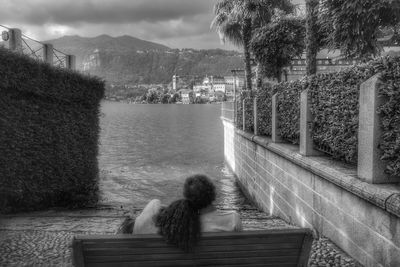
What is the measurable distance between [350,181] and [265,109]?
818 centimetres

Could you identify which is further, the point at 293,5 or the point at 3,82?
the point at 293,5

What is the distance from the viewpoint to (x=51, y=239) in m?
6.48

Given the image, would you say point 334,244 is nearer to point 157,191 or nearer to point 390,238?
point 390,238

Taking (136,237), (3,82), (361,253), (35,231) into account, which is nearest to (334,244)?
(361,253)

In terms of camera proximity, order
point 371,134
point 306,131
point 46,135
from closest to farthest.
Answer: point 371,134
point 306,131
point 46,135

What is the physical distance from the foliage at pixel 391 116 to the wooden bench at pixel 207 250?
69.2 inches

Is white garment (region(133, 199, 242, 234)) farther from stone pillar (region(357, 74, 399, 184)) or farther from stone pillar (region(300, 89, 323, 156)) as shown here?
stone pillar (region(300, 89, 323, 156))

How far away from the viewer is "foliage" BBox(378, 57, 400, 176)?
14.4 ft

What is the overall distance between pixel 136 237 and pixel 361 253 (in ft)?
9.54

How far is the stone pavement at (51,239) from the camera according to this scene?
5.29 m

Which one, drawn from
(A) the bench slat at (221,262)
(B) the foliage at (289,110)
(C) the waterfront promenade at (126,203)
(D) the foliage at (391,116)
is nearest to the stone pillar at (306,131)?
(B) the foliage at (289,110)

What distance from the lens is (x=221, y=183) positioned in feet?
66.2

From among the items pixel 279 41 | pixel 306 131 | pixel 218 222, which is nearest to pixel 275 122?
pixel 306 131

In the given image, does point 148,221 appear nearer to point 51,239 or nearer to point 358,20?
point 51,239
